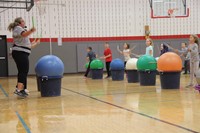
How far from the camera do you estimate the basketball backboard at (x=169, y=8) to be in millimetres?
18750

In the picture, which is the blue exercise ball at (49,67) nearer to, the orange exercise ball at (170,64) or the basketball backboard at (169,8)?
the orange exercise ball at (170,64)

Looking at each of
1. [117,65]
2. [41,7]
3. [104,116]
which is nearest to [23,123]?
[104,116]

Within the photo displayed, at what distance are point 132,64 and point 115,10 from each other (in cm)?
934

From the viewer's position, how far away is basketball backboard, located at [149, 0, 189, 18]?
61.5 feet

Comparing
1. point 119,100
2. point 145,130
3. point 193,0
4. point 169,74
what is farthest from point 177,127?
point 193,0

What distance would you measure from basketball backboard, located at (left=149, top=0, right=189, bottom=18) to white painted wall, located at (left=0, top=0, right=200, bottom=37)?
47.8 inches

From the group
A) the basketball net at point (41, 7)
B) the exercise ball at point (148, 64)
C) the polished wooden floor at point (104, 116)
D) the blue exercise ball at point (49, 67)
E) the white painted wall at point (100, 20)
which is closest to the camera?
the polished wooden floor at point (104, 116)

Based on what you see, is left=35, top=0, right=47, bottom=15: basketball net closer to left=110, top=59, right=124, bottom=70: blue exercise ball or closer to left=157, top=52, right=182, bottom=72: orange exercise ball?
left=110, top=59, right=124, bottom=70: blue exercise ball

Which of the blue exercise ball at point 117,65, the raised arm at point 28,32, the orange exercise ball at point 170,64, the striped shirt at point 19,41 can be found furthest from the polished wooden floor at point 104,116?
the blue exercise ball at point 117,65

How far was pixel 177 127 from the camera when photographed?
13.5ft

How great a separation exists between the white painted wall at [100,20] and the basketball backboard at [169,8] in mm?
1213

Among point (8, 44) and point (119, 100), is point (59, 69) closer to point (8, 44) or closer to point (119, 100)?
point (119, 100)

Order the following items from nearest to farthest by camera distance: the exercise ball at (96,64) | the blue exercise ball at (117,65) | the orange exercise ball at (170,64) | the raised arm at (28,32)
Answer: the raised arm at (28,32) < the orange exercise ball at (170,64) < the blue exercise ball at (117,65) < the exercise ball at (96,64)

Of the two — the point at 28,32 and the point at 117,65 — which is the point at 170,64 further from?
the point at 117,65
